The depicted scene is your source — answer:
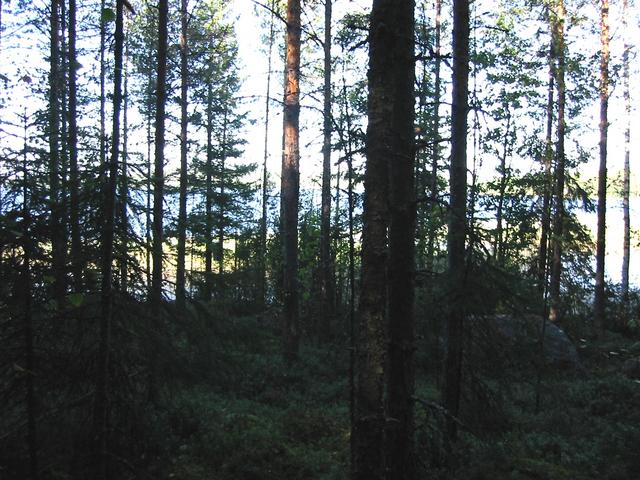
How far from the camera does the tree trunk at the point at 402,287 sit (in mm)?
4691

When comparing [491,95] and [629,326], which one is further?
[629,326]

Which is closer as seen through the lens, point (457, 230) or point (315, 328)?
point (457, 230)

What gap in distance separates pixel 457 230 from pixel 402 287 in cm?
291

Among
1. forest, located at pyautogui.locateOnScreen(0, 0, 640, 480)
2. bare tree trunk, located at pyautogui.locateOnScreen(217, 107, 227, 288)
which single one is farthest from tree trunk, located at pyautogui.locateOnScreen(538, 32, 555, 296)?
bare tree trunk, located at pyautogui.locateOnScreen(217, 107, 227, 288)

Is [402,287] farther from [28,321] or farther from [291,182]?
[291,182]

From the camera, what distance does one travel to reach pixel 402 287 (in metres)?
4.88

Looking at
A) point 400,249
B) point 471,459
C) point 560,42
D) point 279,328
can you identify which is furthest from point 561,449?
point 560,42

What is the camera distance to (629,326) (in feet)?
64.2

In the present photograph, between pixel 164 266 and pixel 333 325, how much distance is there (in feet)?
40.8

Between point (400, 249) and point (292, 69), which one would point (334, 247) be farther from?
point (400, 249)

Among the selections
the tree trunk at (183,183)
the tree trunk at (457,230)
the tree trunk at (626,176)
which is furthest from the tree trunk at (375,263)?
the tree trunk at (626,176)

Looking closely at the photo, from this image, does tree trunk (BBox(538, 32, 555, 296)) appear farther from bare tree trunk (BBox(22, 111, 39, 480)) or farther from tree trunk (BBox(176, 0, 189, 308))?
bare tree trunk (BBox(22, 111, 39, 480))

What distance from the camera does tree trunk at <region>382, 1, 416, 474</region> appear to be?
4.69 meters

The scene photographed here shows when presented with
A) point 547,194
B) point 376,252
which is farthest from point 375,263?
point 547,194
